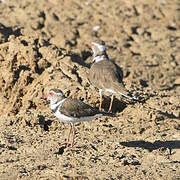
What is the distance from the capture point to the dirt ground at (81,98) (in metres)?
10.2

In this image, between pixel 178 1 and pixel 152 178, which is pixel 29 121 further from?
pixel 178 1

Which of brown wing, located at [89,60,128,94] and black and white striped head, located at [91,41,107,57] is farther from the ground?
black and white striped head, located at [91,41,107,57]

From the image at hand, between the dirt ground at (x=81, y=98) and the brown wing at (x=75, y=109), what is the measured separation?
0.62m

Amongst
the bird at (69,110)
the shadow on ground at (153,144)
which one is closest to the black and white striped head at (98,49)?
the shadow on ground at (153,144)

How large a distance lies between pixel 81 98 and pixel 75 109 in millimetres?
1829

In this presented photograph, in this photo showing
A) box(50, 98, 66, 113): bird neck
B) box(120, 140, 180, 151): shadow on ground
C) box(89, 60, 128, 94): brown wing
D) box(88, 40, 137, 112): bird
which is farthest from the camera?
box(89, 60, 128, 94): brown wing

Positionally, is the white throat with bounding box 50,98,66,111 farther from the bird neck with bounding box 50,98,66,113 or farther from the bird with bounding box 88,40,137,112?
the bird with bounding box 88,40,137,112

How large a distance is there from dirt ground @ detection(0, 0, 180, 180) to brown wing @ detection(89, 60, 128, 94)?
1.02ft

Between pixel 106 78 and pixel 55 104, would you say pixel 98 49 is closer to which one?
pixel 106 78

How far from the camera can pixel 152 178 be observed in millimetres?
9867

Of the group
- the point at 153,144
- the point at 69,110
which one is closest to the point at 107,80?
the point at 153,144

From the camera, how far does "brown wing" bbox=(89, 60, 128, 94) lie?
12.3m

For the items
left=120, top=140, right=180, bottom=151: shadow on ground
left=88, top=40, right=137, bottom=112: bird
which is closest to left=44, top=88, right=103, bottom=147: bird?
left=120, top=140, right=180, bottom=151: shadow on ground

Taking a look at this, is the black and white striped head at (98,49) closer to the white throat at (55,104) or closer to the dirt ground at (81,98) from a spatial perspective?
the dirt ground at (81,98)
